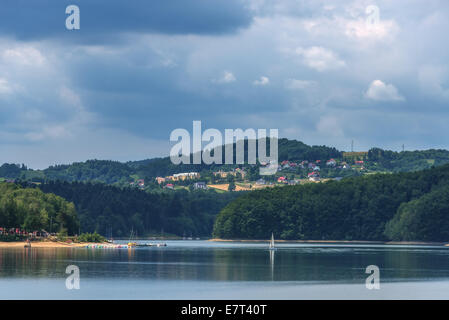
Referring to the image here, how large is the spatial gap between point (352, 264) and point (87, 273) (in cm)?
5030

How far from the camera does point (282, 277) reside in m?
112

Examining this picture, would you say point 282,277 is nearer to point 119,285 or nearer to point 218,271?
point 218,271
